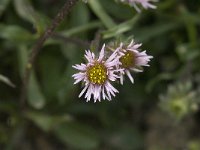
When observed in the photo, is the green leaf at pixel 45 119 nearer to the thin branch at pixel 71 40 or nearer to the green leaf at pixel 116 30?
the thin branch at pixel 71 40

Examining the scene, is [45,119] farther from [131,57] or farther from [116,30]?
[131,57]

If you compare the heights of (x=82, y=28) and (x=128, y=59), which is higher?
(x=82, y=28)

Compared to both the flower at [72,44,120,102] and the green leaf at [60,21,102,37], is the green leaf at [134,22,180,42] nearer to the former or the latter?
the green leaf at [60,21,102,37]

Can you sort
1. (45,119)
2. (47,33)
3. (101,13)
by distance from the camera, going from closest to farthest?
(47,33) < (101,13) < (45,119)

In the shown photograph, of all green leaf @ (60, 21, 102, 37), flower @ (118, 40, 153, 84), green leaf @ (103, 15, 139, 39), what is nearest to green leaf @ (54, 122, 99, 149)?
green leaf @ (60, 21, 102, 37)

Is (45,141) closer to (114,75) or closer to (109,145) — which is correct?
(109,145)

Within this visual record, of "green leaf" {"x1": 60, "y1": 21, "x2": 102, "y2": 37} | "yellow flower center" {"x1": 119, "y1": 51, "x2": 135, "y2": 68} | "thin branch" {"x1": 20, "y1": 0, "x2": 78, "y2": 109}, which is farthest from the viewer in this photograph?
"green leaf" {"x1": 60, "y1": 21, "x2": 102, "y2": 37}

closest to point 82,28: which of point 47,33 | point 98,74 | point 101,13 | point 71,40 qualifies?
point 101,13
